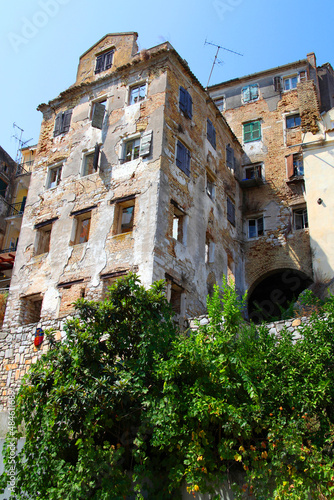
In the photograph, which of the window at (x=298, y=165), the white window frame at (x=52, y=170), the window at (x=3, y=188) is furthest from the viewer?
the window at (x=3, y=188)

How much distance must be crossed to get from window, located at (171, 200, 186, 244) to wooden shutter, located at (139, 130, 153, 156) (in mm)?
2146

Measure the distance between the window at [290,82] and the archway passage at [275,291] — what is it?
1012cm

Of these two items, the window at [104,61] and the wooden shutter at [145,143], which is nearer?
the wooden shutter at [145,143]

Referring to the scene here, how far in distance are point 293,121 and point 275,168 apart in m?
2.84

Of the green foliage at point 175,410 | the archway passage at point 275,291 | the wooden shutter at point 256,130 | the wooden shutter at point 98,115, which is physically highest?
the wooden shutter at point 256,130

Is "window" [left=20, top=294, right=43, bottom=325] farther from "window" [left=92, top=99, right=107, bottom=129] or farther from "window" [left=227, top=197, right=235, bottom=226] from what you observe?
"window" [left=227, top=197, right=235, bottom=226]

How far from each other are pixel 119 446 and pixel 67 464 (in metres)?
1.06

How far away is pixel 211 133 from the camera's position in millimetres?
22828

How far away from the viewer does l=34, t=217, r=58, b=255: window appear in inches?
810

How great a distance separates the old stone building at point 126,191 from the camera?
58.4ft

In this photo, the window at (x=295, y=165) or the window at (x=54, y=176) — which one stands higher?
the window at (x=295, y=165)

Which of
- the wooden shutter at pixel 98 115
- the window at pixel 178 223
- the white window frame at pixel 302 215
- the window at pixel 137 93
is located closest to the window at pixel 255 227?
the white window frame at pixel 302 215

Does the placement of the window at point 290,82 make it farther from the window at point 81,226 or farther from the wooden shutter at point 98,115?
the window at point 81,226

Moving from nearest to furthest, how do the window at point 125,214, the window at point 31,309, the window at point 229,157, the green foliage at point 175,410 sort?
the green foliage at point 175,410 < the window at point 125,214 < the window at point 31,309 < the window at point 229,157
